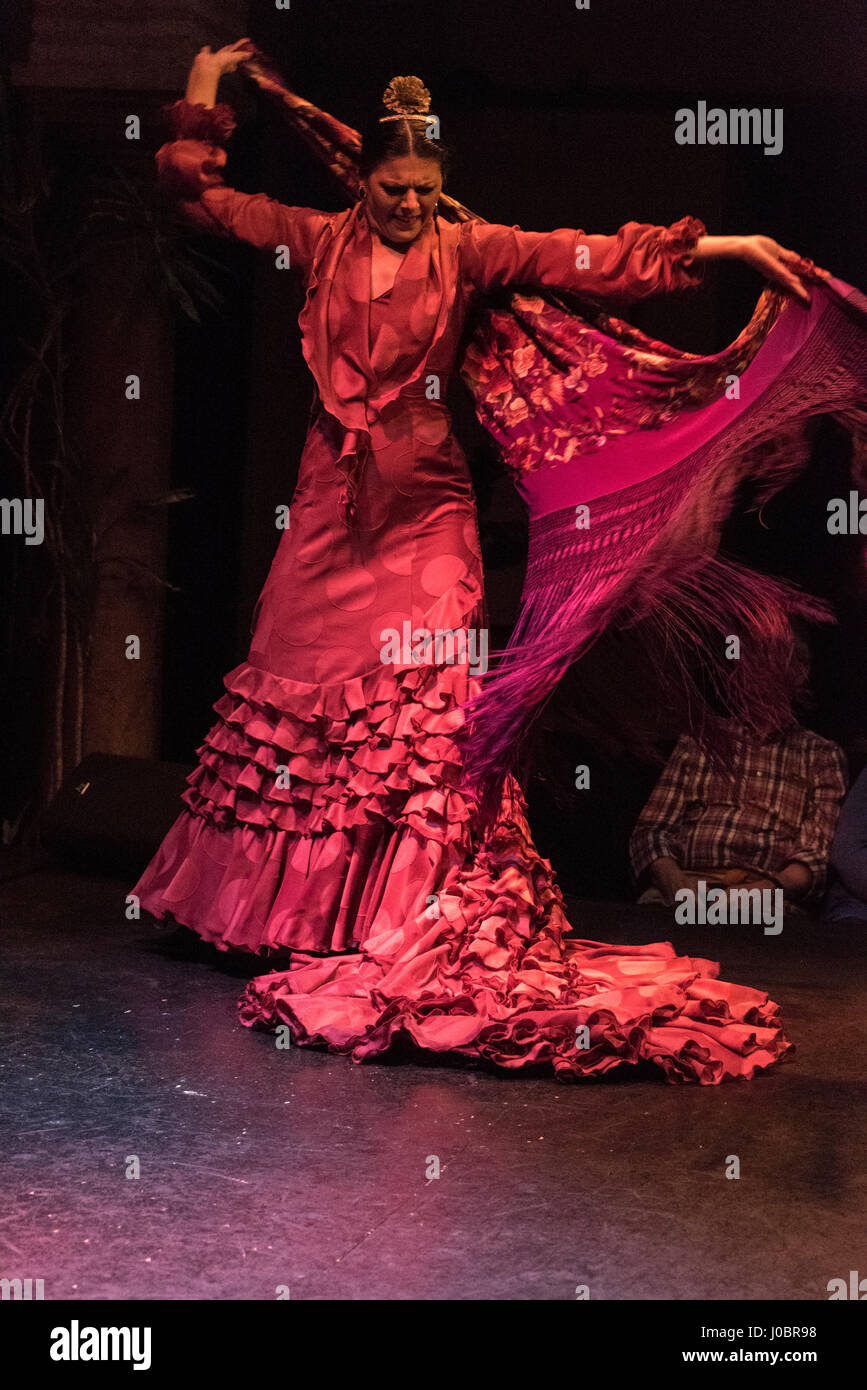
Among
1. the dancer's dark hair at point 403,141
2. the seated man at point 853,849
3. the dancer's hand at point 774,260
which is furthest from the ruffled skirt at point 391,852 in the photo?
the seated man at point 853,849

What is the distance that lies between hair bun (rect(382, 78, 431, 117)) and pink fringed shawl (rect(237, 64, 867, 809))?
22cm

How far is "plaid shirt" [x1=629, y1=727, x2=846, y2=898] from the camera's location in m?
4.04

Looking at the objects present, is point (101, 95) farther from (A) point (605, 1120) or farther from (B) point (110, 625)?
(A) point (605, 1120)

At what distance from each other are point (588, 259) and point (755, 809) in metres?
1.63

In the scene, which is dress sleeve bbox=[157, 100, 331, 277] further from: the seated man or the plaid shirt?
the seated man

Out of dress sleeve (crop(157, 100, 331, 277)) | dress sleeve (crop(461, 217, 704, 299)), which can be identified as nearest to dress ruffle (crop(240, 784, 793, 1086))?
dress sleeve (crop(461, 217, 704, 299))

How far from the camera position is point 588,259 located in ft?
9.65

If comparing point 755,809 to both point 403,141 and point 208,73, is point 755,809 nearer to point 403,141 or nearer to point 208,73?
point 403,141

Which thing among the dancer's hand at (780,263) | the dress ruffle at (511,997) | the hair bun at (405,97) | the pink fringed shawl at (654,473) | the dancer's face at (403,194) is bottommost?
the dress ruffle at (511,997)

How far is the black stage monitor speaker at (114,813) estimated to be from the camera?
13.6 ft

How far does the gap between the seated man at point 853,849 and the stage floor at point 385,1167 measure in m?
0.74

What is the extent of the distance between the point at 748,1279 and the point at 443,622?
148 cm

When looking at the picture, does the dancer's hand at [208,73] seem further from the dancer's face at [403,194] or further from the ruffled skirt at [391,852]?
the ruffled skirt at [391,852]

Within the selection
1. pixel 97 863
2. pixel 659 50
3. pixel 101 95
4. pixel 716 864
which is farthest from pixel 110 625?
pixel 659 50
